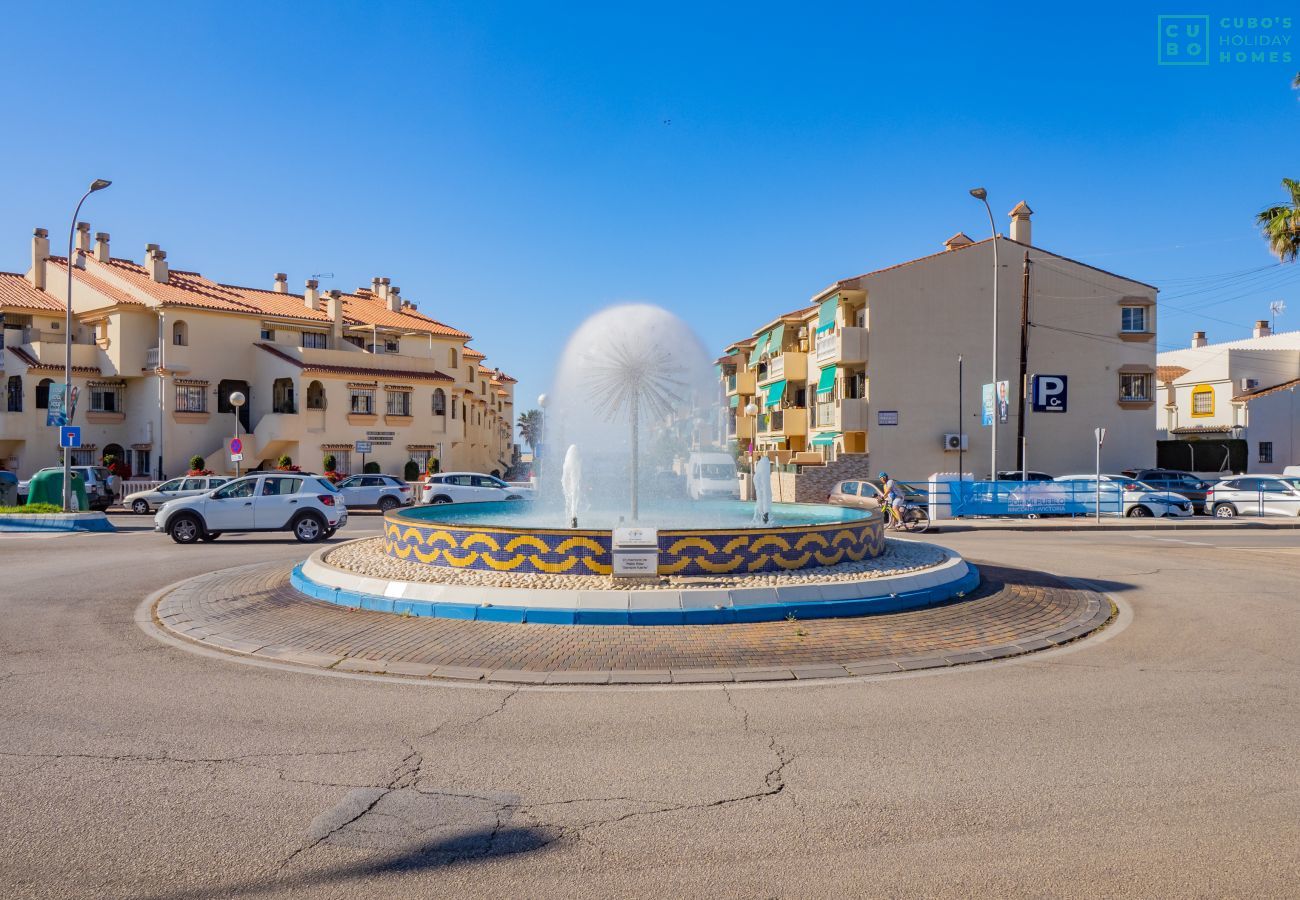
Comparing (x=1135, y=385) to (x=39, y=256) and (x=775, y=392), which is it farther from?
(x=39, y=256)

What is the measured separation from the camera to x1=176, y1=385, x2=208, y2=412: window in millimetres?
44156

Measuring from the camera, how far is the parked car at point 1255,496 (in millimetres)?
29406

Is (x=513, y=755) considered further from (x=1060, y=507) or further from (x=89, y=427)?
(x=89, y=427)

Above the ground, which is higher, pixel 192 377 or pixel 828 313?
pixel 828 313

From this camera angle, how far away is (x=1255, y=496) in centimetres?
2997

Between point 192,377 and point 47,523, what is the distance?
21223 millimetres

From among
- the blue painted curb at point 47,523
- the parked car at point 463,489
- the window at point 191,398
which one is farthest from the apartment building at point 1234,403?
the window at point 191,398

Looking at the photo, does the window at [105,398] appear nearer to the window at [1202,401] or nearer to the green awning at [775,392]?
the green awning at [775,392]

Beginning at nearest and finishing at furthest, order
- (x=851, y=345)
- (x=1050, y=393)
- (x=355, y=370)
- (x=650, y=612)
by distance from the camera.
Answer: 1. (x=650, y=612)
2. (x=1050, y=393)
3. (x=851, y=345)
4. (x=355, y=370)

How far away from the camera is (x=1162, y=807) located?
5121 mm

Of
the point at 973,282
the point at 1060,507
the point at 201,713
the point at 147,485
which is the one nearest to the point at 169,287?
the point at 147,485

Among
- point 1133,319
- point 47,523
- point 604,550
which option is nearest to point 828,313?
point 1133,319

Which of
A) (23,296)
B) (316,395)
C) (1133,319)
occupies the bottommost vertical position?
(316,395)

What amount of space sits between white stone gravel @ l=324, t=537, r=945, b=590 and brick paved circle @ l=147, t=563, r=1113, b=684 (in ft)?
2.83
